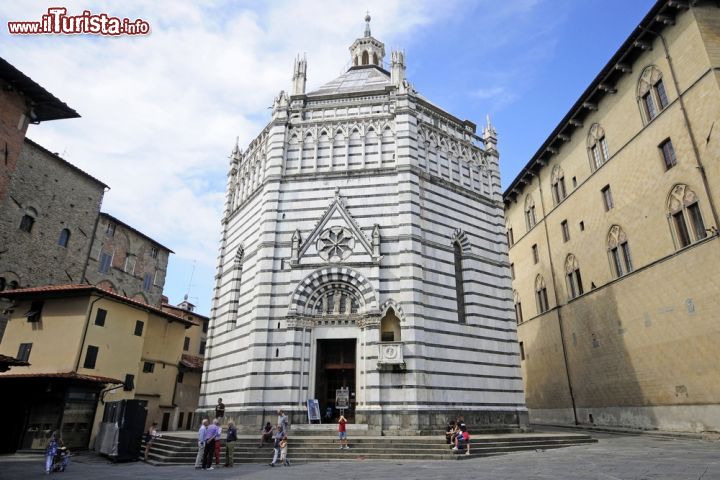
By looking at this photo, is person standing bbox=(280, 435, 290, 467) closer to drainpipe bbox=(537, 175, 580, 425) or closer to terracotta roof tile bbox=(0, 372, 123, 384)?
terracotta roof tile bbox=(0, 372, 123, 384)

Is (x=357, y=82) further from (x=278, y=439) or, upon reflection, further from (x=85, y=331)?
(x=278, y=439)

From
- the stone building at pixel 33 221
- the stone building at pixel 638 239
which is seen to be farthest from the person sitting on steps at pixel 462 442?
the stone building at pixel 33 221

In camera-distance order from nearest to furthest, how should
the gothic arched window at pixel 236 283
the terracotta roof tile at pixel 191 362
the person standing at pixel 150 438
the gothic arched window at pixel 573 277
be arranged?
the person standing at pixel 150 438 < the gothic arched window at pixel 236 283 < the gothic arched window at pixel 573 277 < the terracotta roof tile at pixel 191 362

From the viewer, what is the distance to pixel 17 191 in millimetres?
27984

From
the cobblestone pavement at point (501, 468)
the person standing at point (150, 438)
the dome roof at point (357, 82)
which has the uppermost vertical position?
the dome roof at point (357, 82)

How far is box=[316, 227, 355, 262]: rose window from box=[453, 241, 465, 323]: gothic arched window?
544 cm

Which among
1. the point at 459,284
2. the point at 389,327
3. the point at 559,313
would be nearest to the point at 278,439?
the point at 389,327

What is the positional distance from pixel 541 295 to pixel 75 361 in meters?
29.9

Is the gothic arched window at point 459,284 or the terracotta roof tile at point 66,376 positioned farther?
the gothic arched window at point 459,284

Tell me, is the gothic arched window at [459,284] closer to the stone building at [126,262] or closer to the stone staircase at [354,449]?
the stone staircase at [354,449]

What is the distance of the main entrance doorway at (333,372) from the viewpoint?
18.9m

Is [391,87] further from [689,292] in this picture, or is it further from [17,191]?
[17,191]

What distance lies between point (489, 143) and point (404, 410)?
1628 centimetres

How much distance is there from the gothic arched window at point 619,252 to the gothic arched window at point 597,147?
4300mm
